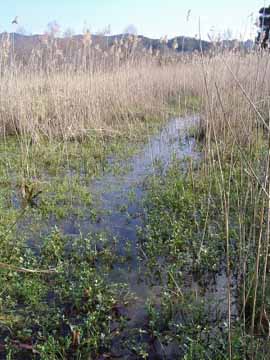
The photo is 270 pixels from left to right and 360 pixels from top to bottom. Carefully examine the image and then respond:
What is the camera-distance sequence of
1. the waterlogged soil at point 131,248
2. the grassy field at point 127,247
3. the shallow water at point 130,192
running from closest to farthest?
1. the grassy field at point 127,247
2. the waterlogged soil at point 131,248
3. the shallow water at point 130,192

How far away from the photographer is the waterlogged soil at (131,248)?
181 centimetres

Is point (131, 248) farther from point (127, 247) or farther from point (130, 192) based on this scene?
point (130, 192)

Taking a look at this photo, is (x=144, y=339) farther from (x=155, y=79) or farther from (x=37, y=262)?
(x=155, y=79)

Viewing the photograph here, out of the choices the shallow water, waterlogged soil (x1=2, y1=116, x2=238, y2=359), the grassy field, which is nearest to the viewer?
the grassy field

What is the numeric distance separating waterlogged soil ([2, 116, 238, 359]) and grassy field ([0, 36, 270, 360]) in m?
0.01

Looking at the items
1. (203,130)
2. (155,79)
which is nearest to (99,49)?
(155,79)

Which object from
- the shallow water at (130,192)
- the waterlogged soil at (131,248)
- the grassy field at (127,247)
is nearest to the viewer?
the grassy field at (127,247)

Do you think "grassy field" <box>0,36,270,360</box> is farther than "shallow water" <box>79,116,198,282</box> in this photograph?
No

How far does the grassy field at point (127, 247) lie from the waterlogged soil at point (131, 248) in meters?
0.01

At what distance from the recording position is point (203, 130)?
5871 mm

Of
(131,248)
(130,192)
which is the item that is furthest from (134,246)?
(130,192)

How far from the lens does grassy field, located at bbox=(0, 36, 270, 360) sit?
169cm

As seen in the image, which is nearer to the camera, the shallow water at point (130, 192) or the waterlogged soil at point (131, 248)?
the waterlogged soil at point (131, 248)

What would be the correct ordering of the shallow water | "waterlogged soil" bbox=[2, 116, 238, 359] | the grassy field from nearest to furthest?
the grassy field < "waterlogged soil" bbox=[2, 116, 238, 359] < the shallow water
